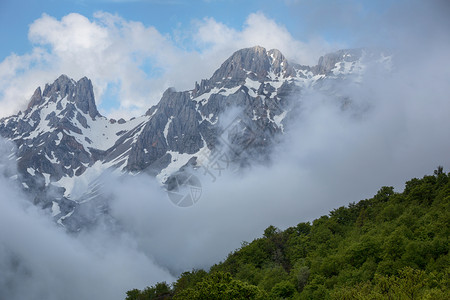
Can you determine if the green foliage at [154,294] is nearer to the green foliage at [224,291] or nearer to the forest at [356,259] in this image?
the forest at [356,259]

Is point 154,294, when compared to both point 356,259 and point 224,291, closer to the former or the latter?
point 356,259

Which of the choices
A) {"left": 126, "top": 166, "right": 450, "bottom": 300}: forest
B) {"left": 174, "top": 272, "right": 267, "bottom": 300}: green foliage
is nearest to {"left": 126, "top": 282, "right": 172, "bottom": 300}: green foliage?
{"left": 126, "top": 166, "right": 450, "bottom": 300}: forest

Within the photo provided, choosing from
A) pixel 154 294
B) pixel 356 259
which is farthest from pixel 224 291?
pixel 154 294

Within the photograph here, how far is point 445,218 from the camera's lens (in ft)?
262

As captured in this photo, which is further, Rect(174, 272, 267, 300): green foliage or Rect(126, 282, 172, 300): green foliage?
Rect(126, 282, 172, 300): green foliage

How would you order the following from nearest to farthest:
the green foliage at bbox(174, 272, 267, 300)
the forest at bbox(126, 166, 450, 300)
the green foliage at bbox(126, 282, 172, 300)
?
the forest at bbox(126, 166, 450, 300) < the green foliage at bbox(174, 272, 267, 300) < the green foliage at bbox(126, 282, 172, 300)

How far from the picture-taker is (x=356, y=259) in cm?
8038

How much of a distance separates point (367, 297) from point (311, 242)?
6146 cm

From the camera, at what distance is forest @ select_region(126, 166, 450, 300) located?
57.7 metres

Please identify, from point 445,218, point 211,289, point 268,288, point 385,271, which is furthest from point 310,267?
point 211,289

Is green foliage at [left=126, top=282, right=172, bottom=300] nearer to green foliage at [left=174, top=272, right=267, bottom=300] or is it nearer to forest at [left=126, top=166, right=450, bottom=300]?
forest at [left=126, top=166, right=450, bottom=300]

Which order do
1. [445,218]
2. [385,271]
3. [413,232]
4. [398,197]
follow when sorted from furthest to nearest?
[398,197] → [413,232] → [445,218] → [385,271]

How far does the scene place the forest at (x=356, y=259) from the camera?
5772 centimetres

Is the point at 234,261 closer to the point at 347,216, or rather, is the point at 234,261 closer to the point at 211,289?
the point at 347,216
